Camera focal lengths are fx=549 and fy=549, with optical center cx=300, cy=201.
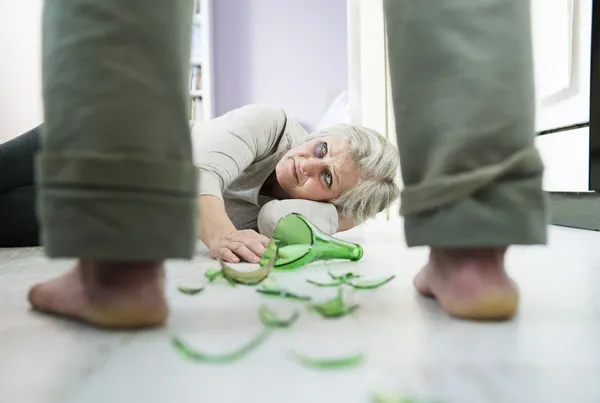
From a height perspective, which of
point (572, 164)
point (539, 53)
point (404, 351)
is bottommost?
point (404, 351)

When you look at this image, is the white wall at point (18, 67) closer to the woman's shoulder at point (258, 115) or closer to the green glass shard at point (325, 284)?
the woman's shoulder at point (258, 115)

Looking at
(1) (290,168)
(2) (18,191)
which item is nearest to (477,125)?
(1) (290,168)

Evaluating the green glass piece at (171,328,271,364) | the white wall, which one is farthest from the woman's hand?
the white wall

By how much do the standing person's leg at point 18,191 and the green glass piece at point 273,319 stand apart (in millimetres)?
1006

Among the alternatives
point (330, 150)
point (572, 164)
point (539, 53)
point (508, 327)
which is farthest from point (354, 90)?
point (508, 327)

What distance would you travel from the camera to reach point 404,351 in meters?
0.49

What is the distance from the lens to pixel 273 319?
0.58 metres

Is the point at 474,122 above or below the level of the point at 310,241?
above

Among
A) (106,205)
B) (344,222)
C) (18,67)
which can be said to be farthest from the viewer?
(18,67)

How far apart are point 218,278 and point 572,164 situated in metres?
1.47

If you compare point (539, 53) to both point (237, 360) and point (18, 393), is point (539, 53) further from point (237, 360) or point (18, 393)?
point (18, 393)

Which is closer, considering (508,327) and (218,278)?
(508,327)

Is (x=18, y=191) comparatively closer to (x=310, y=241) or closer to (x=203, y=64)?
(x=310, y=241)

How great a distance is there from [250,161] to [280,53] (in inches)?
101
